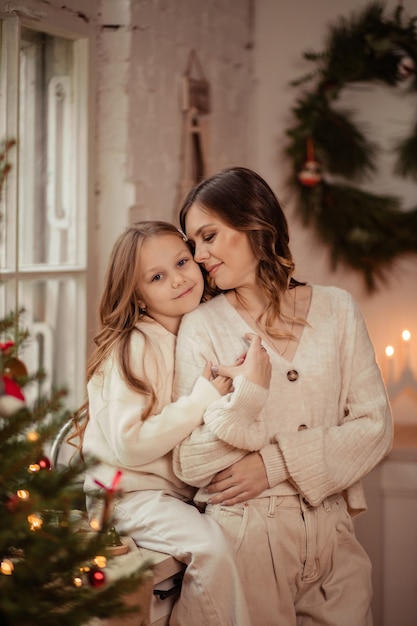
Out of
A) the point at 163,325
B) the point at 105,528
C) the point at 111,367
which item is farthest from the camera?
the point at 163,325

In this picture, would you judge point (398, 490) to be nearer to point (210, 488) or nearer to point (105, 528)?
point (210, 488)

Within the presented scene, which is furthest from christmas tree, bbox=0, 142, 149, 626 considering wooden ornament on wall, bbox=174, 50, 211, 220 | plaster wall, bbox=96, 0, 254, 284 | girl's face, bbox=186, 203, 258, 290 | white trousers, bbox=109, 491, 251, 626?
wooden ornament on wall, bbox=174, 50, 211, 220

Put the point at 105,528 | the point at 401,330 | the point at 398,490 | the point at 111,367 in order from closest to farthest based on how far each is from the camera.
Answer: the point at 105,528
the point at 111,367
the point at 398,490
the point at 401,330

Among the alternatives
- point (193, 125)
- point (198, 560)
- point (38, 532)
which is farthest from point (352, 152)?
point (38, 532)

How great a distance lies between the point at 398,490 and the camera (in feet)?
8.45

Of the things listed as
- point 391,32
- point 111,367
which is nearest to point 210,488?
point 111,367

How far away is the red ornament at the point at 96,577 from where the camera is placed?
1228 millimetres

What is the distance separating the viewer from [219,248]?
73.5 inches

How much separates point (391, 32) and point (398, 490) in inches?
63.2

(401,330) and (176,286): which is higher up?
(176,286)

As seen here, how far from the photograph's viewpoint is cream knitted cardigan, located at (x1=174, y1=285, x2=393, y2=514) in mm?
1749

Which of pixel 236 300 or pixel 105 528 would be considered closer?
pixel 105 528

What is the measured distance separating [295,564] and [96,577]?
65 centimetres

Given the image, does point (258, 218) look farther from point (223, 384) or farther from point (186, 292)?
point (223, 384)
